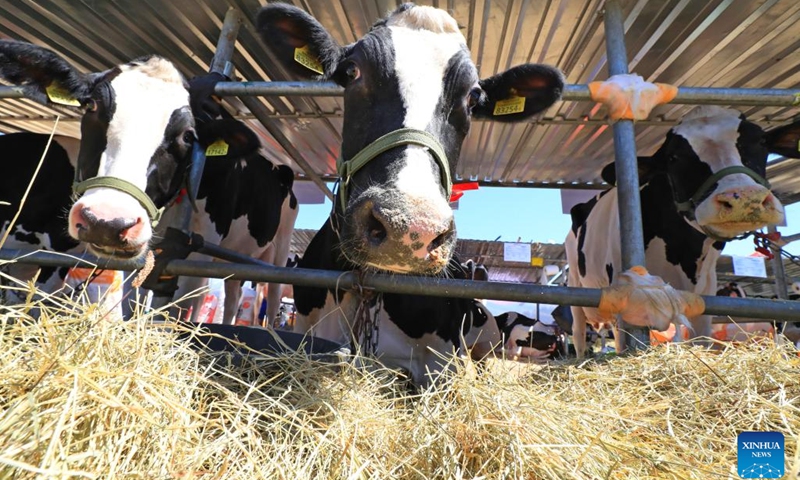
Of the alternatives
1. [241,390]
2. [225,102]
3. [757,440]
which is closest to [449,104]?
[241,390]

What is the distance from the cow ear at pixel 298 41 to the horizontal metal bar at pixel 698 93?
3.8 inches

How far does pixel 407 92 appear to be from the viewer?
1896 mm

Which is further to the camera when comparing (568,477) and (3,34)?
(3,34)

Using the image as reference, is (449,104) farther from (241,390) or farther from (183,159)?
(183,159)

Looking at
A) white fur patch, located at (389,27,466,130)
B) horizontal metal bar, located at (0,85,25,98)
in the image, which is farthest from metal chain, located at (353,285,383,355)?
horizontal metal bar, located at (0,85,25,98)

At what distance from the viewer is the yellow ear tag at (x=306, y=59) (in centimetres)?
261

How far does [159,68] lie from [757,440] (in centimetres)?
339

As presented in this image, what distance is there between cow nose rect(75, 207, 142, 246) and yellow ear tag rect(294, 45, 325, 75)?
1.34 m

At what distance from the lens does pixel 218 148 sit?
3.21m

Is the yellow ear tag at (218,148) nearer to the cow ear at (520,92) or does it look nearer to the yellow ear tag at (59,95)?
the yellow ear tag at (59,95)

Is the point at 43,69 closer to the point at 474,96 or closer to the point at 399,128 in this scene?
the point at 399,128

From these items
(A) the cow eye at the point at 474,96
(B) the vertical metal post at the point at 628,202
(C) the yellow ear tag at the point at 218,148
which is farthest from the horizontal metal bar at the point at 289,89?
(B) the vertical metal post at the point at 628,202

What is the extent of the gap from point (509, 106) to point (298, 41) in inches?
53.7

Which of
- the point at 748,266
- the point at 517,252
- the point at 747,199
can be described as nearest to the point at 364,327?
the point at 747,199
